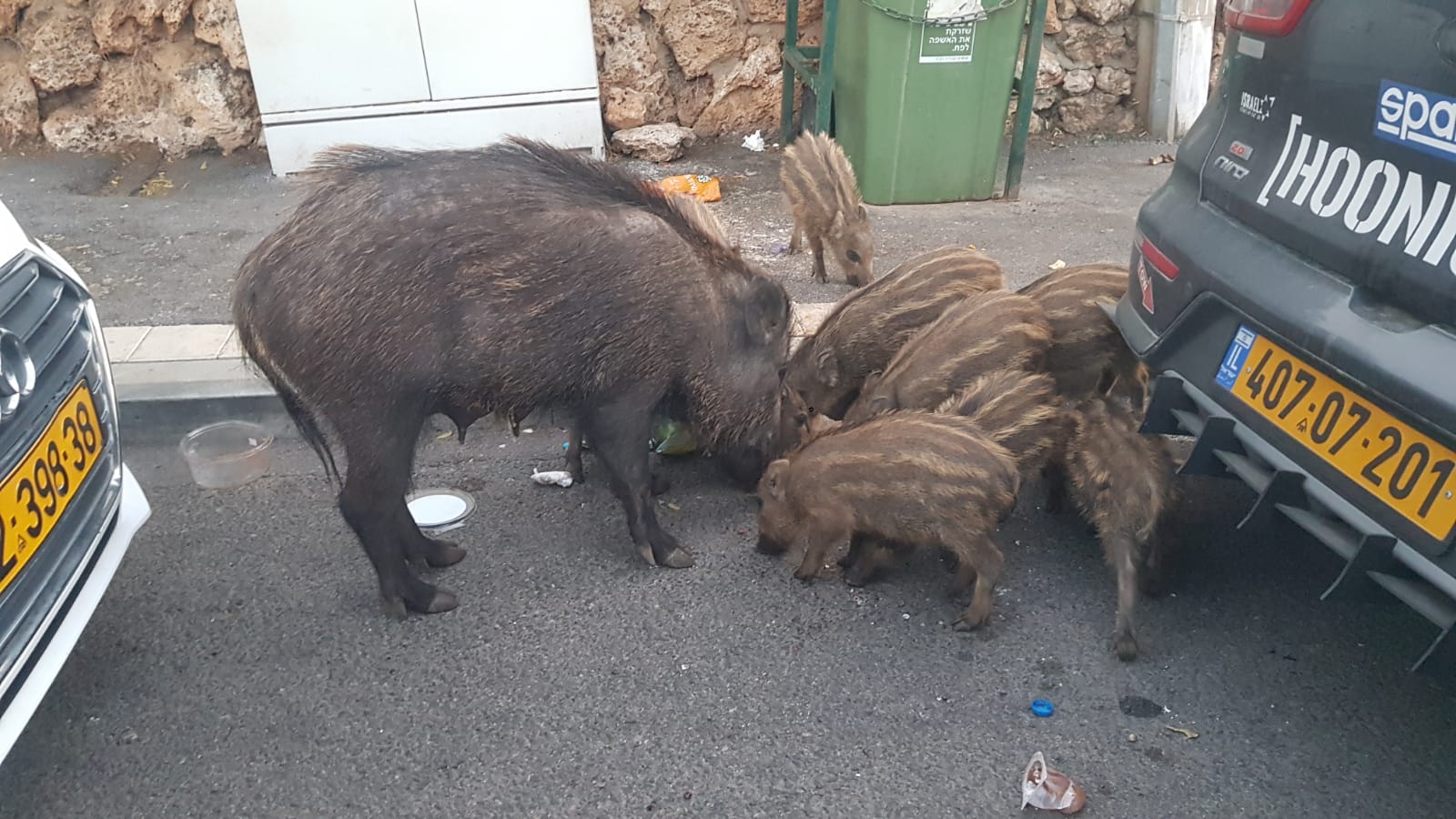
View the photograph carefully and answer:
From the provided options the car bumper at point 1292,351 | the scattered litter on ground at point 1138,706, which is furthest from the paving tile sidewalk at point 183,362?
the scattered litter on ground at point 1138,706

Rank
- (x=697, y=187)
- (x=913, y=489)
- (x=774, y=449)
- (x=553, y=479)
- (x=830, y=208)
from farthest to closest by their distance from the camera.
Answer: (x=697, y=187) → (x=830, y=208) → (x=553, y=479) → (x=774, y=449) → (x=913, y=489)

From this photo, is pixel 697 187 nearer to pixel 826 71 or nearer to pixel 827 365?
pixel 826 71

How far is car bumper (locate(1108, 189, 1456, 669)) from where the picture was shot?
2043mm

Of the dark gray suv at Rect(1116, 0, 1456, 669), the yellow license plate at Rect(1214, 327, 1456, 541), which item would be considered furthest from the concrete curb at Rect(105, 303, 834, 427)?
the yellow license plate at Rect(1214, 327, 1456, 541)

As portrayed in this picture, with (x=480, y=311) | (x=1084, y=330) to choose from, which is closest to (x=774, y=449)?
(x=1084, y=330)

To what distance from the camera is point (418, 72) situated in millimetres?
6488

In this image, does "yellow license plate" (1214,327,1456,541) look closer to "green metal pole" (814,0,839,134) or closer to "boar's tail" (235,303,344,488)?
"boar's tail" (235,303,344,488)

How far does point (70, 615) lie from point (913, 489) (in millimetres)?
2078

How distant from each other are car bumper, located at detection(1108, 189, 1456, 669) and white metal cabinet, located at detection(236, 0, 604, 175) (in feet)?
14.6

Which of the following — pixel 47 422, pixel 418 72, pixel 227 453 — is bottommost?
pixel 227 453

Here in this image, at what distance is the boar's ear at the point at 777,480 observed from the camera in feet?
10.5

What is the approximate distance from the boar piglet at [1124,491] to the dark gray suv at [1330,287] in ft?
0.67

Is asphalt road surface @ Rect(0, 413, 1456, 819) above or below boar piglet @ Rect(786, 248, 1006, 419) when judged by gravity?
below

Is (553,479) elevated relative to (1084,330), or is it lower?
lower
